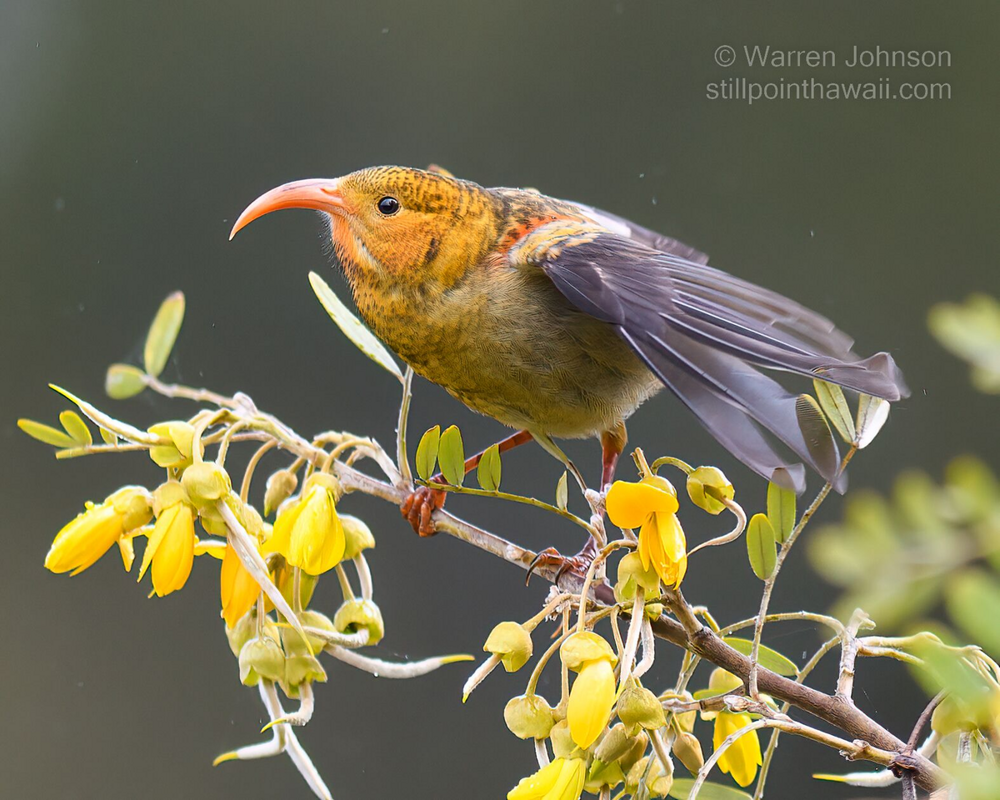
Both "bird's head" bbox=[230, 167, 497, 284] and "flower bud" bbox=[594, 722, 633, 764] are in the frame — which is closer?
"flower bud" bbox=[594, 722, 633, 764]

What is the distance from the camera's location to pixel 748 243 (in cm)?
440

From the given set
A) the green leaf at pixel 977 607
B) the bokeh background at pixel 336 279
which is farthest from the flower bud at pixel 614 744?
the bokeh background at pixel 336 279

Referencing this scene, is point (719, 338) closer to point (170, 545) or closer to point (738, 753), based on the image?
point (738, 753)

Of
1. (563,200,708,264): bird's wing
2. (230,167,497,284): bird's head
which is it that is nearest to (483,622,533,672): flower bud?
(230,167,497,284): bird's head

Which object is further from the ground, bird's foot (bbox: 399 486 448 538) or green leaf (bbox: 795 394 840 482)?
green leaf (bbox: 795 394 840 482)

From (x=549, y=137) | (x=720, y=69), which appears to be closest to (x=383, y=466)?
(x=549, y=137)

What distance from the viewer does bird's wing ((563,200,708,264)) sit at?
195 centimetres

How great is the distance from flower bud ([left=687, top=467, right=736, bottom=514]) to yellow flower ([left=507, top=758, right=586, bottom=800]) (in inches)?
9.9

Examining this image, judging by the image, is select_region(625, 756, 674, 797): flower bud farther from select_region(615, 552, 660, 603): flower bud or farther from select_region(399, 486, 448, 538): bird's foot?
select_region(399, 486, 448, 538): bird's foot

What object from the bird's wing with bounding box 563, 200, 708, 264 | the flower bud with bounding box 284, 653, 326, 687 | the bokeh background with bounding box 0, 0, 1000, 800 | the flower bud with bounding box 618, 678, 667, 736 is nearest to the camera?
the flower bud with bounding box 618, 678, 667, 736

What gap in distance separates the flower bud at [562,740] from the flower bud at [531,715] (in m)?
0.01

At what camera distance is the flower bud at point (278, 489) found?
1139 millimetres

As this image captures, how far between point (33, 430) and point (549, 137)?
373 cm

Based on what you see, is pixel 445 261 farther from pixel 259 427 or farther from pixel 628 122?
pixel 628 122
